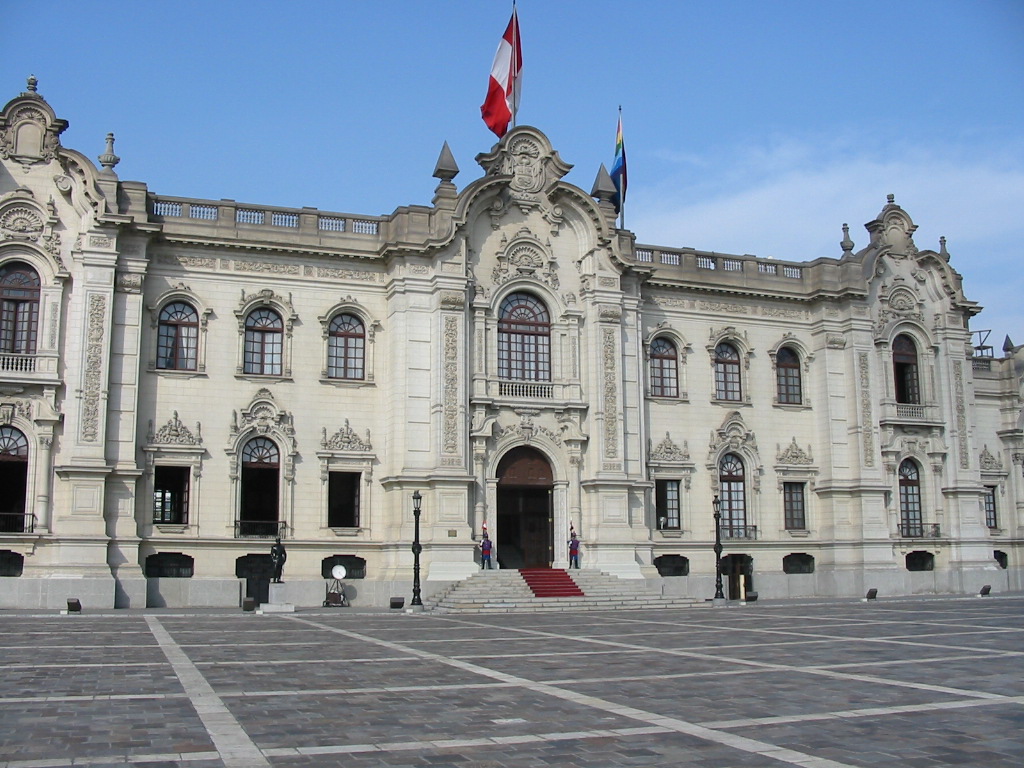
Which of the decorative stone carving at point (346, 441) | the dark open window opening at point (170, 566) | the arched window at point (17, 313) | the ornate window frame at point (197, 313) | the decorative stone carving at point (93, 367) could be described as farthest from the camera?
the decorative stone carving at point (346, 441)

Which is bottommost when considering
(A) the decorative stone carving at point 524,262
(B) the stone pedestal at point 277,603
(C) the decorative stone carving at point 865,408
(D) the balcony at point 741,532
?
(B) the stone pedestal at point 277,603

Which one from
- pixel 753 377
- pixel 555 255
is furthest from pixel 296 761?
pixel 753 377

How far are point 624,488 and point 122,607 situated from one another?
55.0ft

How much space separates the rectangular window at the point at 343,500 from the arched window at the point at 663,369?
11.8 metres

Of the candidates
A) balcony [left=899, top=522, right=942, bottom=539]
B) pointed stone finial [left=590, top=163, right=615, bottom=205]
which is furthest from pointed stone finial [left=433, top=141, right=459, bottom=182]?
balcony [left=899, top=522, right=942, bottom=539]

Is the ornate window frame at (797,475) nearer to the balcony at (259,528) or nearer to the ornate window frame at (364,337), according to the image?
the ornate window frame at (364,337)

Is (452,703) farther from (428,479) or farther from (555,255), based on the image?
(555,255)

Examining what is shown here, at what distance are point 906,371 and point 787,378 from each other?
561 cm

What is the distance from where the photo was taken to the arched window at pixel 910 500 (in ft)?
142

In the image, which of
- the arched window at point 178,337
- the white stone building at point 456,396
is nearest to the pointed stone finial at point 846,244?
the white stone building at point 456,396

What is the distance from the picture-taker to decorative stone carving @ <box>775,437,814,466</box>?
42250mm

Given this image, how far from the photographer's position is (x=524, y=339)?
128 ft

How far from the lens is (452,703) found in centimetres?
1281

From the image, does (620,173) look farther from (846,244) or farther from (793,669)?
(793,669)
